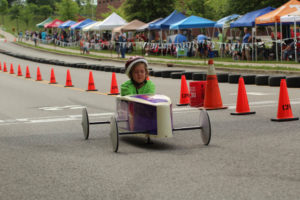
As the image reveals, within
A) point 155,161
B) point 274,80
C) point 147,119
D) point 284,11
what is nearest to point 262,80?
point 274,80

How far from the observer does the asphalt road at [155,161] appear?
5.61 meters

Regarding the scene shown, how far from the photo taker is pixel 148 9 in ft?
219

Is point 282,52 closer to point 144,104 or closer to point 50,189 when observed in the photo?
point 144,104

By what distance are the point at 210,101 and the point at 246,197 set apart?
7543 mm

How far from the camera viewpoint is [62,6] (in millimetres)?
102000

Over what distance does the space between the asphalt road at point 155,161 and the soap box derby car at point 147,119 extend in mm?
230

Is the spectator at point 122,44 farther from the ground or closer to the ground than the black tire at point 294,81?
farther from the ground

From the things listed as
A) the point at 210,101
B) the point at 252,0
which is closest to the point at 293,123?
the point at 210,101

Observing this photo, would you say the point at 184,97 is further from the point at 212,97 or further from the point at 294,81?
the point at 294,81

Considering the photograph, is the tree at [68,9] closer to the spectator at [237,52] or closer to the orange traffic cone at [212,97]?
the spectator at [237,52]

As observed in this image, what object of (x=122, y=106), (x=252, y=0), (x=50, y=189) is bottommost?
(x=50, y=189)

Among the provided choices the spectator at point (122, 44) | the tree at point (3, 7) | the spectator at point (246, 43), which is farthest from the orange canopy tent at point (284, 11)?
the tree at point (3, 7)

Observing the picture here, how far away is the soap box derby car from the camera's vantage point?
787 centimetres

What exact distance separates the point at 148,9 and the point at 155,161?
60.5 meters
